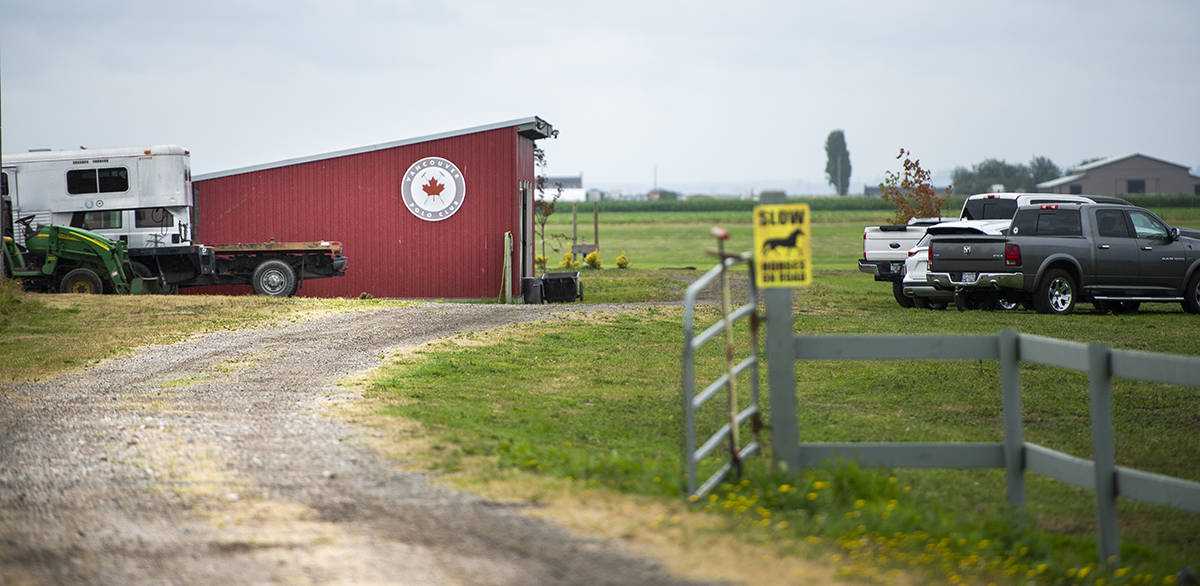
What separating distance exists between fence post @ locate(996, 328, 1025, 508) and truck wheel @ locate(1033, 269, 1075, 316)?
530 inches

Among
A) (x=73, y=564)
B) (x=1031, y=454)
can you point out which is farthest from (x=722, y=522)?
(x=73, y=564)

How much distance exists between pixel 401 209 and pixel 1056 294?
13.7 metres

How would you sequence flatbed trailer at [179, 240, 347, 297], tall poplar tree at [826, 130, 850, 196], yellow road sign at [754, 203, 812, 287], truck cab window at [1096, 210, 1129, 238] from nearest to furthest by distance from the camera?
yellow road sign at [754, 203, 812, 287]
truck cab window at [1096, 210, 1129, 238]
flatbed trailer at [179, 240, 347, 297]
tall poplar tree at [826, 130, 850, 196]

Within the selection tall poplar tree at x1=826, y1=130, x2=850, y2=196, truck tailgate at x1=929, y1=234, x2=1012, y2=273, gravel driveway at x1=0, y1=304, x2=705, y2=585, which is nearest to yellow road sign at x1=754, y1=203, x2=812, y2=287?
gravel driveway at x1=0, y1=304, x2=705, y2=585

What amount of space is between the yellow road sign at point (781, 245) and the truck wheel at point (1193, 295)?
52.4ft

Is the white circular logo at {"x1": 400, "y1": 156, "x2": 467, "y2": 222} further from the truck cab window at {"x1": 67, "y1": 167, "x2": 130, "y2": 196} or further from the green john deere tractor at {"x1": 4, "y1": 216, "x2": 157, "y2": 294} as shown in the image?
the green john deere tractor at {"x1": 4, "y1": 216, "x2": 157, "y2": 294}

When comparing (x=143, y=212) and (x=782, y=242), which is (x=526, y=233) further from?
(x=782, y=242)

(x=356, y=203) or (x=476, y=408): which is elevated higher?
(x=356, y=203)

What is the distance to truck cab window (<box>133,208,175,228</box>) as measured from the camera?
22.4 metres

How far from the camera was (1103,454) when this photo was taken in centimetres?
609

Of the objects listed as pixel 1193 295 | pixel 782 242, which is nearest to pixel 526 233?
pixel 1193 295

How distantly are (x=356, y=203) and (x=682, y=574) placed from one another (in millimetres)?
20648

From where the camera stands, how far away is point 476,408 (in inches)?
398

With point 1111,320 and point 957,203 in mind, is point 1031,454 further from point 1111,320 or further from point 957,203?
point 957,203
